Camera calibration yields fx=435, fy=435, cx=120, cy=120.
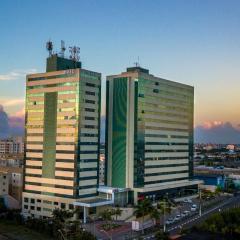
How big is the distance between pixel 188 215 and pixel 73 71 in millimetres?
48800

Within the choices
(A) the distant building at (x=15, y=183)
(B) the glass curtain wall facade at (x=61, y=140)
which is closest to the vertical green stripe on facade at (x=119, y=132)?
(B) the glass curtain wall facade at (x=61, y=140)

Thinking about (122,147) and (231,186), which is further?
(231,186)

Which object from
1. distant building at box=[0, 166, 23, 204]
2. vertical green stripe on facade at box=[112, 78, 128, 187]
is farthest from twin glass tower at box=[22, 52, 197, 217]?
distant building at box=[0, 166, 23, 204]

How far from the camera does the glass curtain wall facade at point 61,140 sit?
112 metres

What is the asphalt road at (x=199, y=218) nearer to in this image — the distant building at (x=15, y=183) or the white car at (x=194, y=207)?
the white car at (x=194, y=207)

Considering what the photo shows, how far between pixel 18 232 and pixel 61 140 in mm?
27034

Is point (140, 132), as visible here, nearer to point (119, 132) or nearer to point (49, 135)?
point (119, 132)

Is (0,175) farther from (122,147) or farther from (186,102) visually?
(186,102)

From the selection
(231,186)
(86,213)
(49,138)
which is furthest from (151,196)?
(231,186)

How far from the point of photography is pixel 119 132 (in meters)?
126

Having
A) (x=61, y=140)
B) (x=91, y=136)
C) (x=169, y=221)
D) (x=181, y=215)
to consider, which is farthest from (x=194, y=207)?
(x=61, y=140)

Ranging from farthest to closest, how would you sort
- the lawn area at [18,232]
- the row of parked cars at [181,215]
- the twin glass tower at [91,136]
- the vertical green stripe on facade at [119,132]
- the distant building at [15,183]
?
the distant building at [15,183], the vertical green stripe on facade at [119,132], the twin glass tower at [91,136], the row of parked cars at [181,215], the lawn area at [18,232]

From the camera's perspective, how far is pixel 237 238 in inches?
3189

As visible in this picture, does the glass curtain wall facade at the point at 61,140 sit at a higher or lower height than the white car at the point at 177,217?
higher
